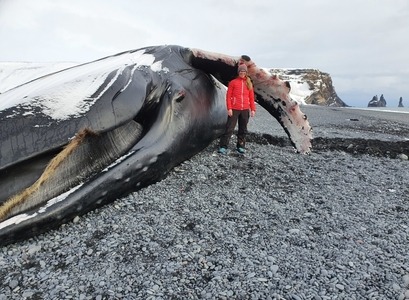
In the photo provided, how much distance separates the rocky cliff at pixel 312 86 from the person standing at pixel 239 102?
5538cm

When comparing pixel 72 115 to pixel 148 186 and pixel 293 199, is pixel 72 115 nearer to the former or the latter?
pixel 148 186

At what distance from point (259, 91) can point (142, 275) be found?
4499 mm

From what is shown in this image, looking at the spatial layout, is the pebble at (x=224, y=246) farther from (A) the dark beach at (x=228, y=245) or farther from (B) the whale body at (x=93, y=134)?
(B) the whale body at (x=93, y=134)

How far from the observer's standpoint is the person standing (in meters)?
6.26

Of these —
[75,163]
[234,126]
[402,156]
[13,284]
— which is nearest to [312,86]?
[402,156]

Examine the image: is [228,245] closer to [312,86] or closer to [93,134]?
[93,134]

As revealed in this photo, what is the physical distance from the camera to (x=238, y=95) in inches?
247

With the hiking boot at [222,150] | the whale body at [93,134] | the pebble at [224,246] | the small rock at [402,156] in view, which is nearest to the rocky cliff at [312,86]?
the small rock at [402,156]

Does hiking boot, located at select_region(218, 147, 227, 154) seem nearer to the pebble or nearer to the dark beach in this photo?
the dark beach

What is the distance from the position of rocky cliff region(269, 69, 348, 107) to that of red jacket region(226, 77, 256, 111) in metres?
55.5

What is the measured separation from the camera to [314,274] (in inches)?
119

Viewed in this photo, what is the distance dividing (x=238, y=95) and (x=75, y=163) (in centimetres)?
320

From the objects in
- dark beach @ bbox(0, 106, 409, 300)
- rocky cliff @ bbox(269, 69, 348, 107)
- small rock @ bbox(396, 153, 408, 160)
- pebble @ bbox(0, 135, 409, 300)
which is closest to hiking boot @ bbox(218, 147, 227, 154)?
dark beach @ bbox(0, 106, 409, 300)

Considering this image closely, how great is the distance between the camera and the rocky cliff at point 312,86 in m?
63.9
